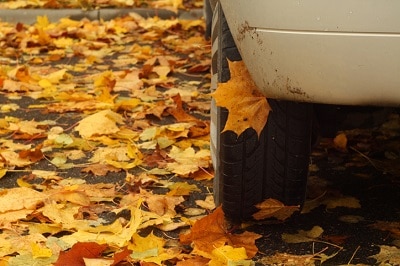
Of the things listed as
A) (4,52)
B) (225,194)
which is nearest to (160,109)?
(225,194)

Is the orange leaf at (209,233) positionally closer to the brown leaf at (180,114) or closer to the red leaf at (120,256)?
the red leaf at (120,256)

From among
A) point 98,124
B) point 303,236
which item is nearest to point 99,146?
point 98,124

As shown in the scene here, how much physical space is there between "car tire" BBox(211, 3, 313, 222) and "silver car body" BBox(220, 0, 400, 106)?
23 centimetres

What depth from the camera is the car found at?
1.86 metres

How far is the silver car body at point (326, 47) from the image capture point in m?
1.84

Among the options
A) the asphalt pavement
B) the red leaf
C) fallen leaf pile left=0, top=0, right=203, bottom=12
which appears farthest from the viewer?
fallen leaf pile left=0, top=0, right=203, bottom=12

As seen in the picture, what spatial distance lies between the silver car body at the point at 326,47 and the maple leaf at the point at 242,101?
0.20 m

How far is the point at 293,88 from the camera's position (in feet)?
6.65

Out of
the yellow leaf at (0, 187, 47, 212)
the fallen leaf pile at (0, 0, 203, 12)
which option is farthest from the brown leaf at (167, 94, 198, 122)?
the fallen leaf pile at (0, 0, 203, 12)

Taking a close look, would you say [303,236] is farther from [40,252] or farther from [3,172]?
[3,172]

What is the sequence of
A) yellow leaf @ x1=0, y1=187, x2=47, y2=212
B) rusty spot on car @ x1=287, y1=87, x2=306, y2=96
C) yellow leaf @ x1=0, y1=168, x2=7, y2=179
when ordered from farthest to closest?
yellow leaf @ x1=0, y1=168, x2=7, y2=179
yellow leaf @ x1=0, y1=187, x2=47, y2=212
rusty spot on car @ x1=287, y1=87, x2=306, y2=96

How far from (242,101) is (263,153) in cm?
17

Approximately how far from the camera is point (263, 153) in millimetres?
2334

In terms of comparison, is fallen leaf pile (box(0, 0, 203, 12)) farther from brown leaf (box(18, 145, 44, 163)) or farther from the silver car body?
the silver car body
